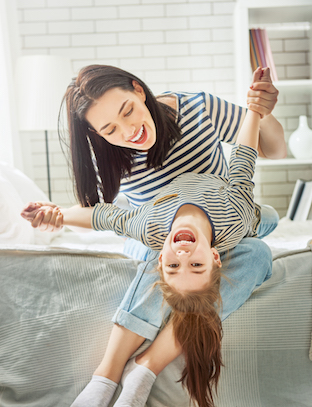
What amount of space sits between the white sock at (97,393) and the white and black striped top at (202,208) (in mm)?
300

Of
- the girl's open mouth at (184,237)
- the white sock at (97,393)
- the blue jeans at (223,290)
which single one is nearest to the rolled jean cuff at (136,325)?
the blue jeans at (223,290)

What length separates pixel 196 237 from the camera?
0.79 metres

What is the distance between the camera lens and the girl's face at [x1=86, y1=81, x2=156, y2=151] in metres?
0.84

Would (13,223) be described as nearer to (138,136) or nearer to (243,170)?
(138,136)

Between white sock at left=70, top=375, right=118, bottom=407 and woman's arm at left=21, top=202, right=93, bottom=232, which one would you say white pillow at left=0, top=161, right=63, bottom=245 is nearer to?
woman's arm at left=21, top=202, right=93, bottom=232

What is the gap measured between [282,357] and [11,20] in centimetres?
232

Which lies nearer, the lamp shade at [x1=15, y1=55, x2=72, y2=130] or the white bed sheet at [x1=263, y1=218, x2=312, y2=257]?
the white bed sheet at [x1=263, y1=218, x2=312, y2=257]

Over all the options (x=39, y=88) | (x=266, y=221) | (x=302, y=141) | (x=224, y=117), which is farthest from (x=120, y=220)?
(x=302, y=141)

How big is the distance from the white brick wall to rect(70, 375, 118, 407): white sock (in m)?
1.69

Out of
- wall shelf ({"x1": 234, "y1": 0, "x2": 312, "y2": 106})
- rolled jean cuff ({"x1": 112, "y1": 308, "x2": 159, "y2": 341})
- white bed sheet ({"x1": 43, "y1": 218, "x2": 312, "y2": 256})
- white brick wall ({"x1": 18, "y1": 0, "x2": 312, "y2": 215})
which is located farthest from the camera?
white brick wall ({"x1": 18, "y1": 0, "x2": 312, "y2": 215})

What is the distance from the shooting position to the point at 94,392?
2.72ft

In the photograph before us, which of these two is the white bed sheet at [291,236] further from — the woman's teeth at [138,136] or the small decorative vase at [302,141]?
the woman's teeth at [138,136]

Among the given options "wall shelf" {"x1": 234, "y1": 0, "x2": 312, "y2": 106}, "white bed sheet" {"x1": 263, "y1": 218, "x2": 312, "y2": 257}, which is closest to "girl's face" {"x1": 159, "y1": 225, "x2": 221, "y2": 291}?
"white bed sheet" {"x1": 263, "y1": 218, "x2": 312, "y2": 257}

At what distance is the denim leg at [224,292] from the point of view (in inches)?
35.1
